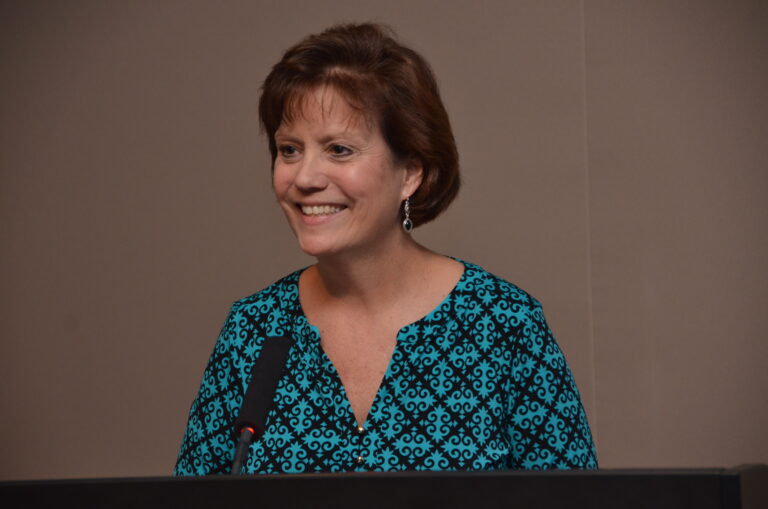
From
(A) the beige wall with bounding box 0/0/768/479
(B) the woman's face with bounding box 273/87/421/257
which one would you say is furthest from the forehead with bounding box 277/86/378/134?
(A) the beige wall with bounding box 0/0/768/479

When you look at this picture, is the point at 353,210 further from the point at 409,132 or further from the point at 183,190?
the point at 183,190

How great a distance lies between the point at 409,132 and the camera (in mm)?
1717

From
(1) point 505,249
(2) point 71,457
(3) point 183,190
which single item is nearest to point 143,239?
(3) point 183,190

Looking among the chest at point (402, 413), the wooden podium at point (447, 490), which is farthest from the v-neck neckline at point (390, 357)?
the wooden podium at point (447, 490)

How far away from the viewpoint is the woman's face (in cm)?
164

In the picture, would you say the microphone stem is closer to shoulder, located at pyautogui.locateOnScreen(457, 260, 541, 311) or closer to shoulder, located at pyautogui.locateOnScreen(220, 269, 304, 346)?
shoulder, located at pyautogui.locateOnScreen(220, 269, 304, 346)

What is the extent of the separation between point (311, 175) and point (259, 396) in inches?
16.6

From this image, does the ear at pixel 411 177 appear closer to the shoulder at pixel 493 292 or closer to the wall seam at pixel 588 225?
the shoulder at pixel 493 292

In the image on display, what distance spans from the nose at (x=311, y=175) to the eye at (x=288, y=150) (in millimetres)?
42

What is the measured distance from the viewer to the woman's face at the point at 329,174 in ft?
5.40

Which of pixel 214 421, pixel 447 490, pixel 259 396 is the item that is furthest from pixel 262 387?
pixel 447 490

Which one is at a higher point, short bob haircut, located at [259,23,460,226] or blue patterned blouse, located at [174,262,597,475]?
short bob haircut, located at [259,23,460,226]

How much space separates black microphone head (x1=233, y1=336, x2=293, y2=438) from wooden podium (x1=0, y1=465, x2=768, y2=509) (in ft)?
1.80

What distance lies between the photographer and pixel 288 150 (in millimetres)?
1697
